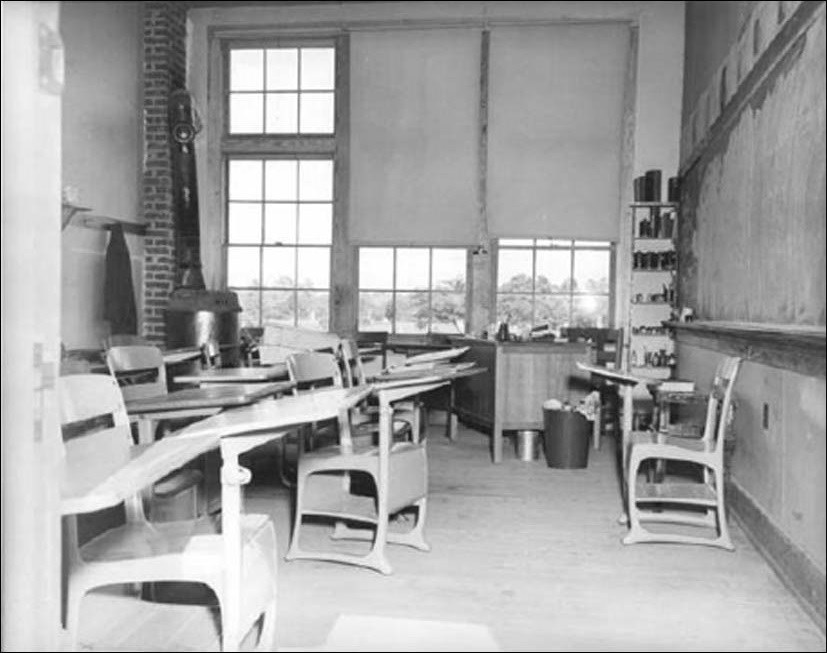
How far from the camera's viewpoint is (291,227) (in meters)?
8.91

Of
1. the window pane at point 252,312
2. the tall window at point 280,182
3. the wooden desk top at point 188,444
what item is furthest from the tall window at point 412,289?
the wooden desk top at point 188,444

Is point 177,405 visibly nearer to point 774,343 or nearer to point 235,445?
point 235,445

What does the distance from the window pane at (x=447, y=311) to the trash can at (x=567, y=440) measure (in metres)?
2.61

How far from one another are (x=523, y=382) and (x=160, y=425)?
2971mm

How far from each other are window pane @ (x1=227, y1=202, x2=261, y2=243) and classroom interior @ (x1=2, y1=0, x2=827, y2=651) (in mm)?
30

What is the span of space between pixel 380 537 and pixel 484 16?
631cm

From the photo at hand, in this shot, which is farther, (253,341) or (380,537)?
(253,341)

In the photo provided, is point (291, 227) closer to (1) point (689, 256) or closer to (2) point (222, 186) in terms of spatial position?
(2) point (222, 186)

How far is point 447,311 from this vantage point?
8.71m

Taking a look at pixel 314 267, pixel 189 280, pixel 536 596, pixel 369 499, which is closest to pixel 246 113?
pixel 314 267

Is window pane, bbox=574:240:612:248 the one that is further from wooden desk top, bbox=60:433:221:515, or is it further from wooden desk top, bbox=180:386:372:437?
wooden desk top, bbox=60:433:221:515

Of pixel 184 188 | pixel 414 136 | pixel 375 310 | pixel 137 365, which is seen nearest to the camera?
pixel 137 365

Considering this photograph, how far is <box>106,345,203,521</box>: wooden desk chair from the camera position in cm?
359

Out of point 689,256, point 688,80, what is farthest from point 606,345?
point 688,80
